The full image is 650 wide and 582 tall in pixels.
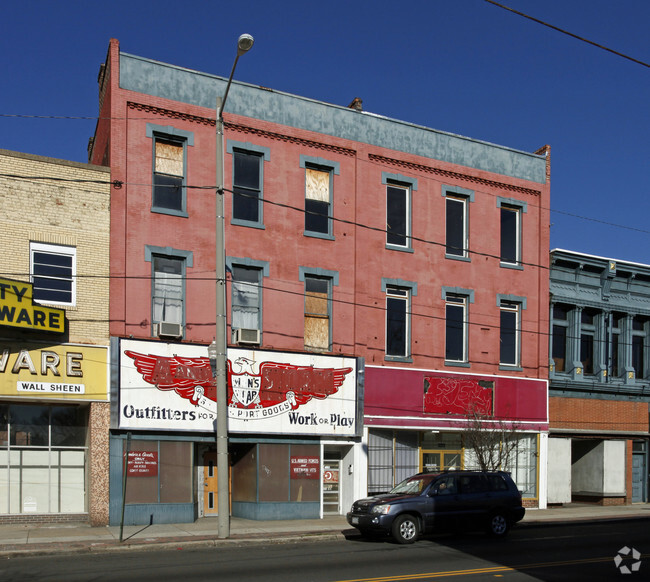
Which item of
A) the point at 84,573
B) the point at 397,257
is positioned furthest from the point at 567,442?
the point at 84,573

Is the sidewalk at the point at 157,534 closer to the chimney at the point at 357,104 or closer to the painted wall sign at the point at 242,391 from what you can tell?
the painted wall sign at the point at 242,391

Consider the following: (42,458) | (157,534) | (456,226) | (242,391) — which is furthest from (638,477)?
(42,458)

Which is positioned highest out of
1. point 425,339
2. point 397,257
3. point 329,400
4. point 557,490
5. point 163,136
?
point 163,136

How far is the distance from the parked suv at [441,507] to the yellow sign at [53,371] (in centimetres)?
760

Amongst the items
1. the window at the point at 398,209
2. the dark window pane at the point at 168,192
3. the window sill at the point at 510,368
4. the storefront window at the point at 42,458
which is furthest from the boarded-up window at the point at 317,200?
the storefront window at the point at 42,458

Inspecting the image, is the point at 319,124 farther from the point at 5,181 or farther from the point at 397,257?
the point at 5,181

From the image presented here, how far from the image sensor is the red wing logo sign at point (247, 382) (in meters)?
22.1

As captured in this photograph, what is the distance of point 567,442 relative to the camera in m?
30.2

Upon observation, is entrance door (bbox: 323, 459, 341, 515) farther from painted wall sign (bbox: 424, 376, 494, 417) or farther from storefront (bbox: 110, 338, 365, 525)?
painted wall sign (bbox: 424, 376, 494, 417)

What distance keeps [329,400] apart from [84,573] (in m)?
11.5

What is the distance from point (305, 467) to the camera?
79.6 feet

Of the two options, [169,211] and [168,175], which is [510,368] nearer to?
[169,211]

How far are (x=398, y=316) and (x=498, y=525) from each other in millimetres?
8794

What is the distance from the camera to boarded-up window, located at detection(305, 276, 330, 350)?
82.6ft
